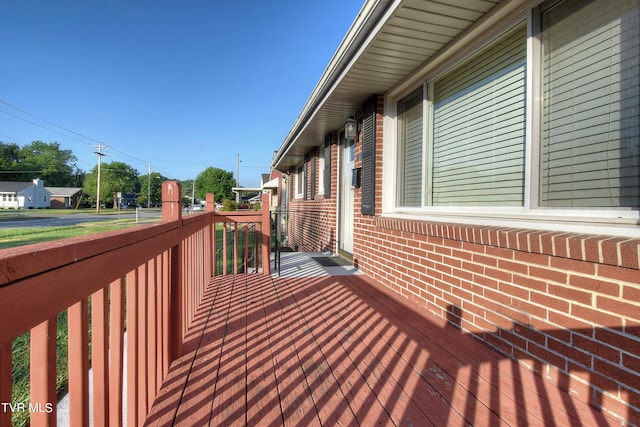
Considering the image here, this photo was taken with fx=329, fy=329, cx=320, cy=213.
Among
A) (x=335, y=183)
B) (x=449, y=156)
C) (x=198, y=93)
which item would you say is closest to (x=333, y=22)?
(x=335, y=183)

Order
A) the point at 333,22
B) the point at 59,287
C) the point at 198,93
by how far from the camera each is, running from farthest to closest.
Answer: the point at 198,93
the point at 333,22
the point at 59,287

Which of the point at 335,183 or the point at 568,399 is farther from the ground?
the point at 335,183

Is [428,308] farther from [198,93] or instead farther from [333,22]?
[198,93]

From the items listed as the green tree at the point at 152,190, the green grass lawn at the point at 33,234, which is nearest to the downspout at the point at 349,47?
the green grass lawn at the point at 33,234

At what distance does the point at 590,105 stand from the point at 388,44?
156 centimetres

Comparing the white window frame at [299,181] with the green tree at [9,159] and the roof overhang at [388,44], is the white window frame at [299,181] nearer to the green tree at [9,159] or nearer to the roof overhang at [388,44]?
the roof overhang at [388,44]

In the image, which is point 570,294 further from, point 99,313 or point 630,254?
point 99,313

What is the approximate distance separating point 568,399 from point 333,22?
10630 mm

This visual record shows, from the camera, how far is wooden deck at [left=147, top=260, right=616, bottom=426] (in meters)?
1.50

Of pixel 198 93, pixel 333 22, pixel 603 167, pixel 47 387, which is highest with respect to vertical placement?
pixel 198 93

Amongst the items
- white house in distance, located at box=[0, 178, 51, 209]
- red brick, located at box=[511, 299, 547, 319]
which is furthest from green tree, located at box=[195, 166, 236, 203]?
red brick, located at box=[511, 299, 547, 319]

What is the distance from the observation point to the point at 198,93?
26.1 meters

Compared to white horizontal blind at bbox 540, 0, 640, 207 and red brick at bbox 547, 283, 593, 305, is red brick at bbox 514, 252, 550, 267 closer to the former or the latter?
red brick at bbox 547, 283, 593, 305

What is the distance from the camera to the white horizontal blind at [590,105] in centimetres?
158
